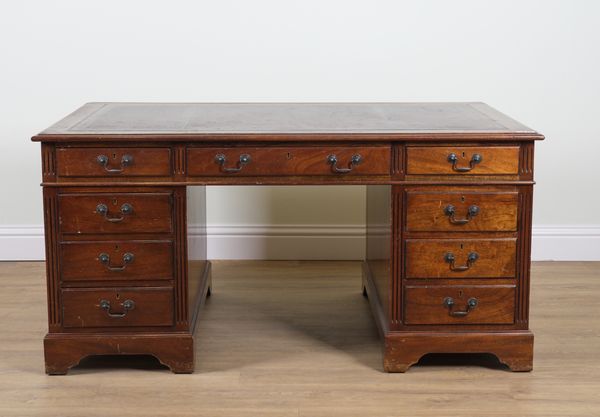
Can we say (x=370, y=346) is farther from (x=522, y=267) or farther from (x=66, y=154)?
(x=66, y=154)

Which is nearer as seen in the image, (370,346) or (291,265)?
(370,346)

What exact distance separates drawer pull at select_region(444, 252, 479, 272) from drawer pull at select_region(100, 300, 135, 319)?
39.0 inches

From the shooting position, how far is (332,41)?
A: 4.46 metres

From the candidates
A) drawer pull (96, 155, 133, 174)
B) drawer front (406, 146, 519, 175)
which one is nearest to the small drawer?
drawer pull (96, 155, 133, 174)

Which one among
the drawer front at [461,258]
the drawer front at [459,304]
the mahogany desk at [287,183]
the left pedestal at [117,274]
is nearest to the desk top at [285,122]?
the mahogany desk at [287,183]

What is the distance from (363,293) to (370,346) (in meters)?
0.65

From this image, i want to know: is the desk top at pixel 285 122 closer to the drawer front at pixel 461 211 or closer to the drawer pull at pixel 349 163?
the drawer pull at pixel 349 163

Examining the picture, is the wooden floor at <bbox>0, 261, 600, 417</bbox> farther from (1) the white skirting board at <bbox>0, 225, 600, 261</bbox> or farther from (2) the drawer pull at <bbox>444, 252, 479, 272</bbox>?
(1) the white skirting board at <bbox>0, 225, 600, 261</bbox>

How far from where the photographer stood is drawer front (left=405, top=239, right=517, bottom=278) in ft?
10.5

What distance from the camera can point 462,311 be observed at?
10.6 ft

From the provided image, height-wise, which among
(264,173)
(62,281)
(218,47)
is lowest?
(62,281)

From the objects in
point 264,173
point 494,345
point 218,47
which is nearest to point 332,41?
point 218,47

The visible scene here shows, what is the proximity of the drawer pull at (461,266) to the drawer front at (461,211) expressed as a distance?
8 cm

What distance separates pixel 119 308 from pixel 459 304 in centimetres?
106
